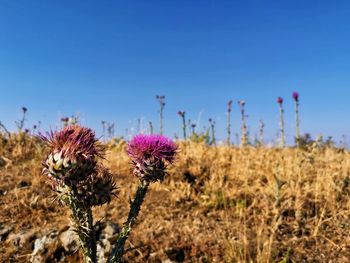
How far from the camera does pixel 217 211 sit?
7070 mm

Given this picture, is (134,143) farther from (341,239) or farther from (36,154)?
(36,154)

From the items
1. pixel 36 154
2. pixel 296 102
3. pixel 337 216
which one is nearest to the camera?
pixel 337 216

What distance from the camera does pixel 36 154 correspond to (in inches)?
392

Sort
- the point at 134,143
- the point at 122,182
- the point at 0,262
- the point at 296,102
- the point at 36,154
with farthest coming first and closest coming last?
the point at 296,102
the point at 36,154
the point at 122,182
the point at 0,262
the point at 134,143

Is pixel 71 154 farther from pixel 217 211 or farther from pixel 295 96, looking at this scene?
pixel 295 96

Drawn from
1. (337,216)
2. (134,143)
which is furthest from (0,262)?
(337,216)

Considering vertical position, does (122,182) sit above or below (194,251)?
above

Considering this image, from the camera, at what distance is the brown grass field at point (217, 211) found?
227 inches

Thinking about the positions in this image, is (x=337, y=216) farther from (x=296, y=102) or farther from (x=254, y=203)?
(x=296, y=102)

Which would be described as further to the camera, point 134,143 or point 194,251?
point 194,251

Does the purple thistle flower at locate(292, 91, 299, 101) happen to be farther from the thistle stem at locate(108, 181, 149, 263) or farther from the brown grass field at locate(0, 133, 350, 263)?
the thistle stem at locate(108, 181, 149, 263)

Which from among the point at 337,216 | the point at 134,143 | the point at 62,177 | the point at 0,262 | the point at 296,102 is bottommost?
the point at 0,262

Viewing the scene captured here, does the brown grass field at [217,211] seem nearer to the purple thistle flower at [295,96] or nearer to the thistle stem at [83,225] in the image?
the thistle stem at [83,225]

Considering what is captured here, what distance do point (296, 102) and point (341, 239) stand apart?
5861 millimetres
